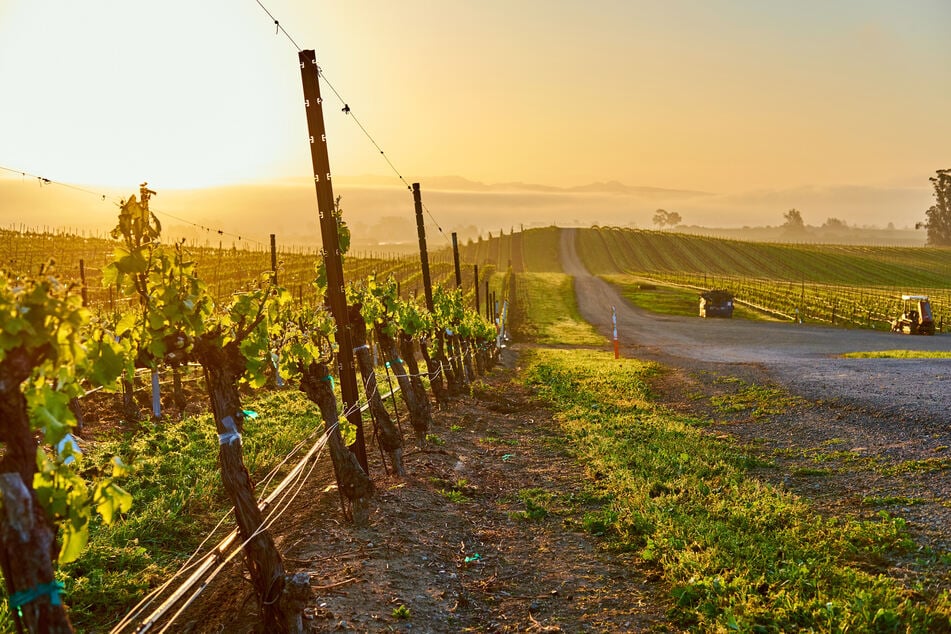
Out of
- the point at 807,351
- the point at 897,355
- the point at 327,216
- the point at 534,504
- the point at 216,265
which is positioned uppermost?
the point at 216,265

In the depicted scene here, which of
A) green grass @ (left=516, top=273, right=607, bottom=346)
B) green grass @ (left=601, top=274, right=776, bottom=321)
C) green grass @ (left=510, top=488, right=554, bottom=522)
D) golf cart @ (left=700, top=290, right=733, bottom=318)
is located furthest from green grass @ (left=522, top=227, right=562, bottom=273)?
green grass @ (left=510, top=488, right=554, bottom=522)

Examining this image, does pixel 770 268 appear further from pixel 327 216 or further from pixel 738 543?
pixel 327 216

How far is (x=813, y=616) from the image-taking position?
649cm

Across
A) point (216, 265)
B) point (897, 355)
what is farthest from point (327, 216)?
point (216, 265)

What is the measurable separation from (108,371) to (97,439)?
1079cm

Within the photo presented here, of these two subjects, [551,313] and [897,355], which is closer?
[897,355]

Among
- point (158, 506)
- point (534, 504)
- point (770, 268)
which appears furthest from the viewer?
point (770, 268)

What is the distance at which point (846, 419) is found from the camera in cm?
1470

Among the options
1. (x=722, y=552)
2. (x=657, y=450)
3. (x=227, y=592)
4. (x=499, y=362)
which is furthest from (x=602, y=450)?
(x=499, y=362)

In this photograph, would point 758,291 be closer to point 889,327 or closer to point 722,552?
point 889,327

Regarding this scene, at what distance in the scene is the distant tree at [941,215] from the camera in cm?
16950

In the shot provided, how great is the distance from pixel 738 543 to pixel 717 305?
4810 centimetres

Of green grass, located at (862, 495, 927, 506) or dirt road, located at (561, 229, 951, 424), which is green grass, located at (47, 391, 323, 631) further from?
dirt road, located at (561, 229, 951, 424)

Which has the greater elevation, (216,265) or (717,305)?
(216,265)
